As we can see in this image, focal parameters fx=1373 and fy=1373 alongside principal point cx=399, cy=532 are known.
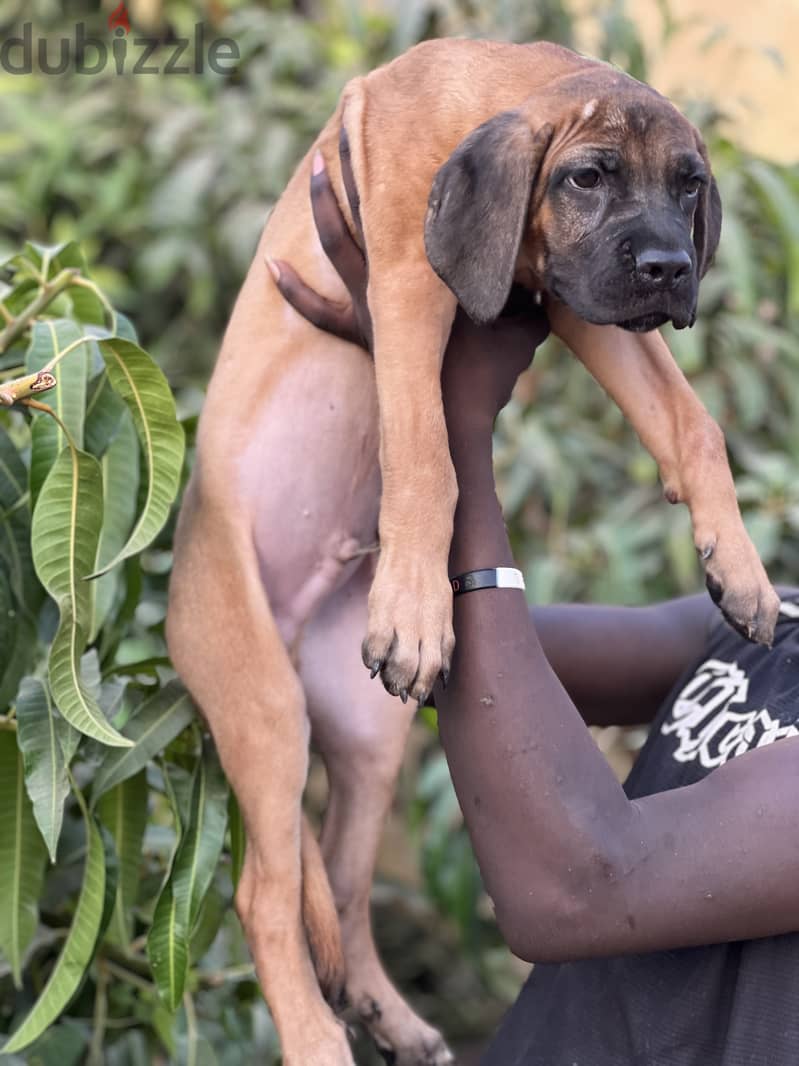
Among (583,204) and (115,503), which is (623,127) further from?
(115,503)

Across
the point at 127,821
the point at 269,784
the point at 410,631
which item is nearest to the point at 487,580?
the point at 410,631

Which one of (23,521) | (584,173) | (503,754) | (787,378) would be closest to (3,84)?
(787,378)

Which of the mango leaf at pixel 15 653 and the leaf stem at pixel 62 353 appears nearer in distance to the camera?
the leaf stem at pixel 62 353

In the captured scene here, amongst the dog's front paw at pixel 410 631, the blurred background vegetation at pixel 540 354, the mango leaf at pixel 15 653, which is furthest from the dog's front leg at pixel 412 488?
the blurred background vegetation at pixel 540 354

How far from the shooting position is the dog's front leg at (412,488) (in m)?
1.58

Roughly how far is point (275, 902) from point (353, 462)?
0.62 metres

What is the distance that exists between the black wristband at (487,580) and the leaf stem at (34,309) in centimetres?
74

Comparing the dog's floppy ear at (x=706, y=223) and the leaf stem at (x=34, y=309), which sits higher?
the dog's floppy ear at (x=706, y=223)

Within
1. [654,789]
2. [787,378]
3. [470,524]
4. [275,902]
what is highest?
[470,524]

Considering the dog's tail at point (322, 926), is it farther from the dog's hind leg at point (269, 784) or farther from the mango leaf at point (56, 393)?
the mango leaf at point (56, 393)

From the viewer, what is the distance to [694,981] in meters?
1.53

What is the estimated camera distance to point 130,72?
5.01 m

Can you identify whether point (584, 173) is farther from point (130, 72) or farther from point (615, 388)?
point (130, 72)

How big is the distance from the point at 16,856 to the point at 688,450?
1.05m
